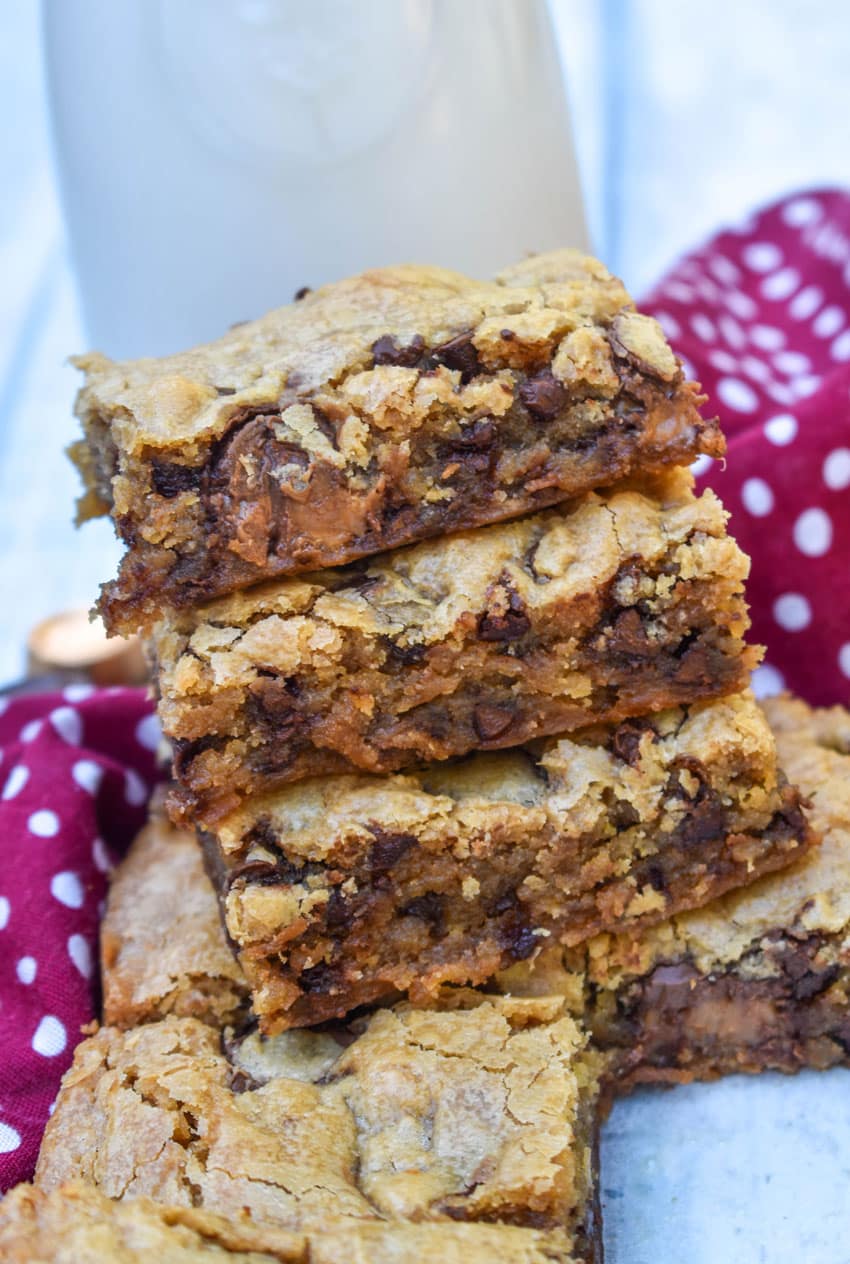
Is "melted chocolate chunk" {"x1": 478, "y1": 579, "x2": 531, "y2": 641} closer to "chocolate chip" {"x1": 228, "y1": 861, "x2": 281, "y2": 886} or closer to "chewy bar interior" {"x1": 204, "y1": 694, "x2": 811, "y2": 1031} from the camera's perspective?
"chewy bar interior" {"x1": 204, "y1": 694, "x2": 811, "y2": 1031}

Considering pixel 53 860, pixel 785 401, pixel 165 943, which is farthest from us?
pixel 785 401

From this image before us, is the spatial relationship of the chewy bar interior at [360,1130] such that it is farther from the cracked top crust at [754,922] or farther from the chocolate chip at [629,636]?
the chocolate chip at [629,636]

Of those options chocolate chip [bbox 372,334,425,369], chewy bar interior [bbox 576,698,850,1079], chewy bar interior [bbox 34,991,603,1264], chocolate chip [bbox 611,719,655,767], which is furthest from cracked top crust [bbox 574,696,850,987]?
chocolate chip [bbox 372,334,425,369]

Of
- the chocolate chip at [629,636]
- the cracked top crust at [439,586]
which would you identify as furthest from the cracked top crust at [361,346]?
the chocolate chip at [629,636]

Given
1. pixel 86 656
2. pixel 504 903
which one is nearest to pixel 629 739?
pixel 504 903

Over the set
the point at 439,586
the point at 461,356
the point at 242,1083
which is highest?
the point at 461,356

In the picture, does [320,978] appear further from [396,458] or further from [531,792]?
[396,458]

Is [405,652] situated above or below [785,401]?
below

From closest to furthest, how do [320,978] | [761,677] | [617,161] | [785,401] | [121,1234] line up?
[121,1234]
[320,978]
[761,677]
[785,401]
[617,161]
